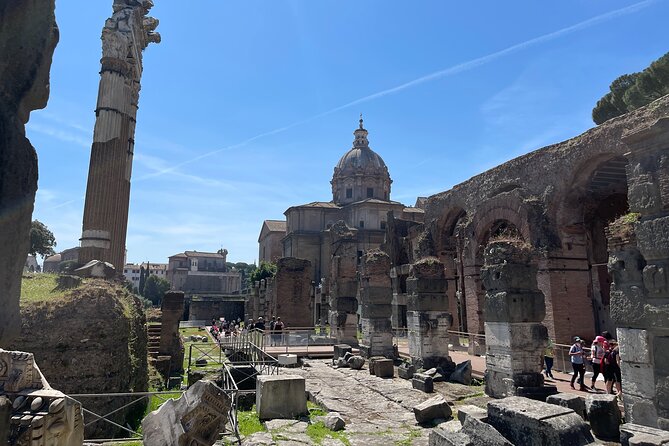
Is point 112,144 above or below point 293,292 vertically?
above

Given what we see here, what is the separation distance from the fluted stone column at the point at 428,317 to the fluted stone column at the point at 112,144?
31.5ft

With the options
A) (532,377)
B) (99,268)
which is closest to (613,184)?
(532,377)

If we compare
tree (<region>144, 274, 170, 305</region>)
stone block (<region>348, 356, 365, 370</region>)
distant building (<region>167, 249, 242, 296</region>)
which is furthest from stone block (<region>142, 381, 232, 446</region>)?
distant building (<region>167, 249, 242, 296</region>)

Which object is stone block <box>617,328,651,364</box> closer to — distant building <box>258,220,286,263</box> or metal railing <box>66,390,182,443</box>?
metal railing <box>66,390,182,443</box>

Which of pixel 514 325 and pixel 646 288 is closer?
pixel 646 288

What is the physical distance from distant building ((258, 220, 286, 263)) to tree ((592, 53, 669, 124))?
1364 inches

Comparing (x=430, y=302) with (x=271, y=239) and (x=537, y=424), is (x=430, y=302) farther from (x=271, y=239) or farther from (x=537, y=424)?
(x=271, y=239)

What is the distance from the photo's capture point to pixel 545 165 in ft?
45.2

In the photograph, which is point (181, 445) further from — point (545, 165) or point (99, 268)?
point (545, 165)

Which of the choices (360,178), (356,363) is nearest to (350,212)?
(360,178)

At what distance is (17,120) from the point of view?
1777mm

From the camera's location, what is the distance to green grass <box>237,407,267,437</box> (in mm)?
5949

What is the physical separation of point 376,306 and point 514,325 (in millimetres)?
5123

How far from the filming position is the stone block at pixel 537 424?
398 centimetres
